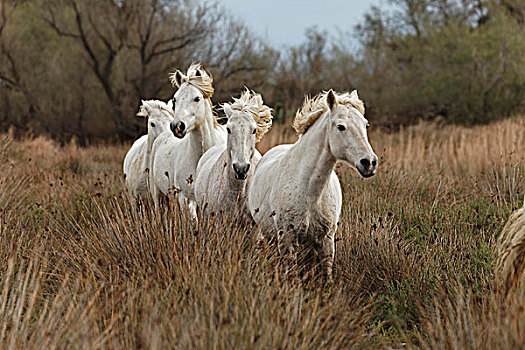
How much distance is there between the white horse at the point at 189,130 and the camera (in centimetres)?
538

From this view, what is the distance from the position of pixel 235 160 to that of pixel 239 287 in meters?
1.76

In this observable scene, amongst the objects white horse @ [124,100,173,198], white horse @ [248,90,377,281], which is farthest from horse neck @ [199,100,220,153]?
white horse @ [248,90,377,281]

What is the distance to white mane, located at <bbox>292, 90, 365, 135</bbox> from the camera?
12.0 ft

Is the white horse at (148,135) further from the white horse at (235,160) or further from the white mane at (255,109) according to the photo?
the white mane at (255,109)

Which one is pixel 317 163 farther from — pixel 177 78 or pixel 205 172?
pixel 177 78

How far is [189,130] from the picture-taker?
538 centimetres

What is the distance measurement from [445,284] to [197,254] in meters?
1.73

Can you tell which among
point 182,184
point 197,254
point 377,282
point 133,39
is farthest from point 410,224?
point 133,39

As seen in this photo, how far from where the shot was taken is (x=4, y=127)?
59.0ft

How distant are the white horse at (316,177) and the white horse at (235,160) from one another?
43 centimetres

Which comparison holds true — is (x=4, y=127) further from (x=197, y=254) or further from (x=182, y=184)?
(x=197, y=254)

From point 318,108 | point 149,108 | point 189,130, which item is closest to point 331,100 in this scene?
point 318,108

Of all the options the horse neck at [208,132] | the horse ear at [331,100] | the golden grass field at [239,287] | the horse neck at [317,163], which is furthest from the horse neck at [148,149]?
the horse ear at [331,100]

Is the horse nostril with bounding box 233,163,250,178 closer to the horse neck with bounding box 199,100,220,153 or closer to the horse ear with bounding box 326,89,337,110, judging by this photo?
the horse ear with bounding box 326,89,337,110
